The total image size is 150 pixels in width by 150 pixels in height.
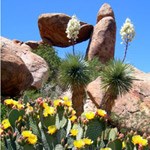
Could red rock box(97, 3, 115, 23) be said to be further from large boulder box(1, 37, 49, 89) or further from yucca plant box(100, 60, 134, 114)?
yucca plant box(100, 60, 134, 114)

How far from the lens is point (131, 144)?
3.88 metres

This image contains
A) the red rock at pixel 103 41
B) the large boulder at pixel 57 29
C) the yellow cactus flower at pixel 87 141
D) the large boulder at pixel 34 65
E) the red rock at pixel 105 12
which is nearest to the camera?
the yellow cactus flower at pixel 87 141

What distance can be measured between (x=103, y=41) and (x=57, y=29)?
422 centimetres

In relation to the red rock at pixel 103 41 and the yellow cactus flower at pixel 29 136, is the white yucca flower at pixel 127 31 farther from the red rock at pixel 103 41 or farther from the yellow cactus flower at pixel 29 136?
the yellow cactus flower at pixel 29 136

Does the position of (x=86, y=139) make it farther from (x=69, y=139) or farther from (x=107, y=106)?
(x=107, y=106)

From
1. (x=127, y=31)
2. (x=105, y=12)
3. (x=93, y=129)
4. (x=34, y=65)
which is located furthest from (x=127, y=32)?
(x=93, y=129)

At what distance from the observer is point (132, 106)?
42.7ft

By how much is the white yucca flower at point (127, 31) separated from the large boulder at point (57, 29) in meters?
4.98

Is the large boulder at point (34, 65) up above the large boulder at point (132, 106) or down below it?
above

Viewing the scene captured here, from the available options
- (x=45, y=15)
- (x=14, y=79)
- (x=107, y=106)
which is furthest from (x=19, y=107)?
(x=45, y=15)

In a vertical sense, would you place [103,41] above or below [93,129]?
above

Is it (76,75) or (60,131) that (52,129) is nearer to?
(60,131)

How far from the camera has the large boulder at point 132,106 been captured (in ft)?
40.7

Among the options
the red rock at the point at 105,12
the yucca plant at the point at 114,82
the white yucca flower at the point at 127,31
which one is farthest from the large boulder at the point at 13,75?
the red rock at the point at 105,12
